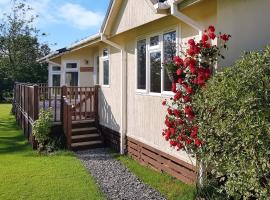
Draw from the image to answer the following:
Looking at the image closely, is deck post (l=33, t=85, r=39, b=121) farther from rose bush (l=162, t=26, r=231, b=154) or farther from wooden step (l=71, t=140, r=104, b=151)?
rose bush (l=162, t=26, r=231, b=154)

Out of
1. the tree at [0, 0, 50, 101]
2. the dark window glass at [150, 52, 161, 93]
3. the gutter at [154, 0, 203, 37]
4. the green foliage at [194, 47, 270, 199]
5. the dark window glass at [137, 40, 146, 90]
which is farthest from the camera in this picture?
the tree at [0, 0, 50, 101]

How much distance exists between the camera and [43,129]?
11703mm

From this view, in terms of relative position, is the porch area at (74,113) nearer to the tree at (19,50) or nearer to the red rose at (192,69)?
the red rose at (192,69)

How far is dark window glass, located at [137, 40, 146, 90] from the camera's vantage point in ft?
32.1

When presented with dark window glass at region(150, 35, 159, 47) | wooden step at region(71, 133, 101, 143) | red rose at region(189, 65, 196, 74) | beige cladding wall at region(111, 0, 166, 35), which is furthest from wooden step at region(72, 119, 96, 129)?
red rose at region(189, 65, 196, 74)

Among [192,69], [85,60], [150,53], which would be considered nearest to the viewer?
[192,69]

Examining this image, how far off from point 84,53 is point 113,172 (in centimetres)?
862

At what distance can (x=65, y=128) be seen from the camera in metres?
12.7

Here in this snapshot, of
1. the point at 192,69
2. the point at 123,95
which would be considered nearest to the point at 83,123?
the point at 123,95

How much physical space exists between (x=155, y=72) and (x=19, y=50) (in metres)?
30.1

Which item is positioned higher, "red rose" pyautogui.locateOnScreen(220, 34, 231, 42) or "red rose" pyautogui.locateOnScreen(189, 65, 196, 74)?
"red rose" pyautogui.locateOnScreen(220, 34, 231, 42)

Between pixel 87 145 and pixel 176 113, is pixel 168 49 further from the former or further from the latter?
pixel 87 145

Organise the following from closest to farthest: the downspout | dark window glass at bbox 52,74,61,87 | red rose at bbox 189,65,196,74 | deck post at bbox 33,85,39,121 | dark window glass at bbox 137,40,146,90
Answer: red rose at bbox 189,65,196,74
dark window glass at bbox 137,40,146,90
the downspout
deck post at bbox 33,85,39,121
dark window glass at bbox 52,74,61,87

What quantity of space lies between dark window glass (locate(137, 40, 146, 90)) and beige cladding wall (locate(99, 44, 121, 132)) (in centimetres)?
163
